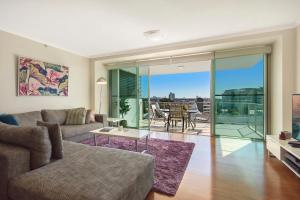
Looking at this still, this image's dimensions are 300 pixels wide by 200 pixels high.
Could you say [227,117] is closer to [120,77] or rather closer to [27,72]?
[120,77]

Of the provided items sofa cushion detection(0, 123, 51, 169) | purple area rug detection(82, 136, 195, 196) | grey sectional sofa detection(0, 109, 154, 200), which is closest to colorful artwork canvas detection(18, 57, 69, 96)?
purple area rug detection(82, 136, 195, 196)

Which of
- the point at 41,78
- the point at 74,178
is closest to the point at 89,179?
the point at 74,178

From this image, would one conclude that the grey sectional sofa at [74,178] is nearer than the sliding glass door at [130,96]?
Yes

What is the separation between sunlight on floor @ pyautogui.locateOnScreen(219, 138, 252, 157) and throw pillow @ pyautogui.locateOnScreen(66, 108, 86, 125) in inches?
124

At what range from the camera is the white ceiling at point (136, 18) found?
93.5 inches

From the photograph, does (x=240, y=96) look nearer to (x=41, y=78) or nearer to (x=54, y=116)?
(x=54, y=116)

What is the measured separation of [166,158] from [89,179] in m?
1.71

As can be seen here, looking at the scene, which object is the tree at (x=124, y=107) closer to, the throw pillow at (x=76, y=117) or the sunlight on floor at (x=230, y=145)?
the throw pillow at (x=76, y=117)

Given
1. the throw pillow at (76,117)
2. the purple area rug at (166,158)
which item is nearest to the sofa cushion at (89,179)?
the purple area rug at (166,158)

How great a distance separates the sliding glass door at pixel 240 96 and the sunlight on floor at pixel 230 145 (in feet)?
1.25

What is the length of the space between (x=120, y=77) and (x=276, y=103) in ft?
14.5

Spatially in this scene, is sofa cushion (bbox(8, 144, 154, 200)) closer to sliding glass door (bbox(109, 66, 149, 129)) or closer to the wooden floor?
the wooden floor

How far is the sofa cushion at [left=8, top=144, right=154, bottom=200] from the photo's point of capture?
1.19 metres

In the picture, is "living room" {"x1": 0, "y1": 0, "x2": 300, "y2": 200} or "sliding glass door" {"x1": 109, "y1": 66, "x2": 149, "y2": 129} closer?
"living room" {"x1": 0, "y1": 0, "x2": 300, "y2": 200}
